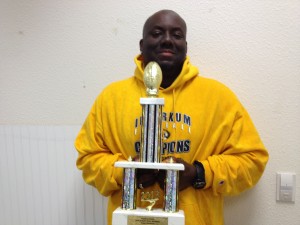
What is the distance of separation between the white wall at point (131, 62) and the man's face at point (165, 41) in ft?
0.59

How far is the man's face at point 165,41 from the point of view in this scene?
860mm

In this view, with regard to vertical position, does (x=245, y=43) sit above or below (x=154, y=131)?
above

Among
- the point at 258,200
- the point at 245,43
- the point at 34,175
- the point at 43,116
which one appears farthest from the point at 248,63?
the point at 34,175

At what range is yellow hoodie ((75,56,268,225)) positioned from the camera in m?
0.85

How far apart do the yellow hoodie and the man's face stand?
46mm

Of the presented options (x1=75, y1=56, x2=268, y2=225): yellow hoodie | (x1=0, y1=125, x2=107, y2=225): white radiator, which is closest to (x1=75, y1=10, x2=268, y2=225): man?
(x1=75, y1=56, x2=268, y2=225): yellow hoodie

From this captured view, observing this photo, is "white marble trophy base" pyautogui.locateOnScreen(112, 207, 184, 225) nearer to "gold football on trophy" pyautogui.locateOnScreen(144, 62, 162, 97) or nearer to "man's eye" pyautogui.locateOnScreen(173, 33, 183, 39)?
"gold football on trophy" pyautogui.locateOnScreen(144, 62, 162, 97)

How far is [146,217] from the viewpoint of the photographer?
27.3 inches

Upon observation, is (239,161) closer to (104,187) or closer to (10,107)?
(104,187)

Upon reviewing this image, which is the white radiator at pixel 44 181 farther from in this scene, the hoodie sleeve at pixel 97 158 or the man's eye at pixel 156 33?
the man's eye at pixel 156 33

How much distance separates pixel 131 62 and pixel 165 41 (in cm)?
27

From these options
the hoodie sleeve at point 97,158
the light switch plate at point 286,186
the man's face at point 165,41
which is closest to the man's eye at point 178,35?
the man's face at point 165,41

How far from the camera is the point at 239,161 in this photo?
85cm

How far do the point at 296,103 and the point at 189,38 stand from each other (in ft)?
1.38
